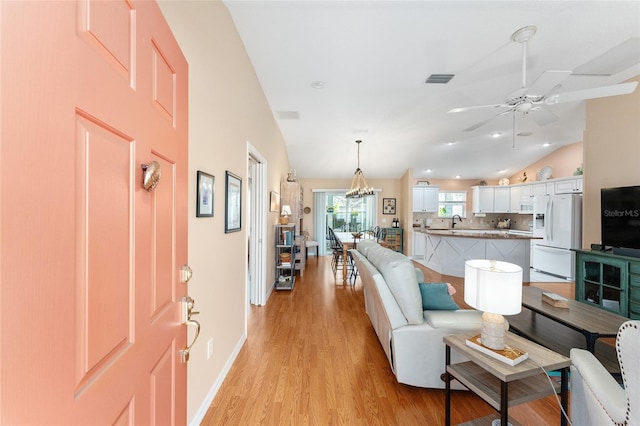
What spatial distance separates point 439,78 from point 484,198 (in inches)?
237

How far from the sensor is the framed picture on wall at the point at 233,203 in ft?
7.56

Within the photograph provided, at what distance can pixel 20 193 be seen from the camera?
40cm

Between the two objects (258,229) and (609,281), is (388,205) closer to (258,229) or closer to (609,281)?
(609,281)

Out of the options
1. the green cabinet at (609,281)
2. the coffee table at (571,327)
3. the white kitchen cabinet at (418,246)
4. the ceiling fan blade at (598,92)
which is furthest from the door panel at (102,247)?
the white kitchen cabinet at (418,246)

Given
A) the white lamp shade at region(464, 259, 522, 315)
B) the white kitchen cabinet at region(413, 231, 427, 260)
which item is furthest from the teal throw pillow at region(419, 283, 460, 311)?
the white kitchen cabinet at region(413, 231, 427, 260)

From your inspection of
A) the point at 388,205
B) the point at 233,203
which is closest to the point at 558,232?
the point at 388,205

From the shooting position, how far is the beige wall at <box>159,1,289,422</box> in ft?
5.46

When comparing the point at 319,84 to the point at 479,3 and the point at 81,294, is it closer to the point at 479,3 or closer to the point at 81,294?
the point at 479,3

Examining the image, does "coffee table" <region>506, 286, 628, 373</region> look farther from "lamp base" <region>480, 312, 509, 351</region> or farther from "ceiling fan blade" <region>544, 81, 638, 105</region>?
"ceiling fan blade" <region>544, 81, 638, 105</region>

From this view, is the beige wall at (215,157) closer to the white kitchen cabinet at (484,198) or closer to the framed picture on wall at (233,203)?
the framed picture on wall at (233,203)

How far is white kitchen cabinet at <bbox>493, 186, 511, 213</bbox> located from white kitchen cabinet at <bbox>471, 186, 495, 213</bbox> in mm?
77

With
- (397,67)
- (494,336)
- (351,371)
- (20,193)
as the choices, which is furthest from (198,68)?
(351,371)

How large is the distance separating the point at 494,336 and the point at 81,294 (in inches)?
74.4

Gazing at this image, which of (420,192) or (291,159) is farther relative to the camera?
(420,192)
